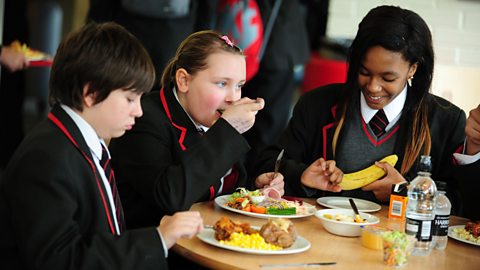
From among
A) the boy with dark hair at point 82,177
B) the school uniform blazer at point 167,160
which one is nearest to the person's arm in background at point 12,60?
the school uniform blazer at point 167,160

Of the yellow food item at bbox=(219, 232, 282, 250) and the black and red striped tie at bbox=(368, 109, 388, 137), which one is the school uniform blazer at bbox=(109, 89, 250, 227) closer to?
the yellow food item at bbox=(219, 232, 282, 250)

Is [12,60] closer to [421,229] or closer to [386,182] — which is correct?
[386,182]

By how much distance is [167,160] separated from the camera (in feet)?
7.77

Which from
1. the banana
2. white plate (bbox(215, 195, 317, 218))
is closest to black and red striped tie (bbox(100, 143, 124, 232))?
white plate (bbox(215, 195, 317, 218))

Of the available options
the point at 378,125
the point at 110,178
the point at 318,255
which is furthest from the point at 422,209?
the point at 110,178

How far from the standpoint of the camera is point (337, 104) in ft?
9.25

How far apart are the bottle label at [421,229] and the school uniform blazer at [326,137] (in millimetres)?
584

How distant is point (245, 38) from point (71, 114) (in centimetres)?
281

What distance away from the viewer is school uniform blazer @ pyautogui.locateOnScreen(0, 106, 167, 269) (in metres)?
1.74

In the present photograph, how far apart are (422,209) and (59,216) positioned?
3.17ft

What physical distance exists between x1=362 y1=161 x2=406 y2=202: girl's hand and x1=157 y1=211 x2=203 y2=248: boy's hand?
873mm

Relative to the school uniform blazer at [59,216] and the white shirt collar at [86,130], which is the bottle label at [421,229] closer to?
the school uniform blazer at [59,216]

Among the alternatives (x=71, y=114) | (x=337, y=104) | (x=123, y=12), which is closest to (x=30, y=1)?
(x=123, y=12)

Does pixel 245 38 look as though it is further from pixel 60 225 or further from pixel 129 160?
pixel 60 225
